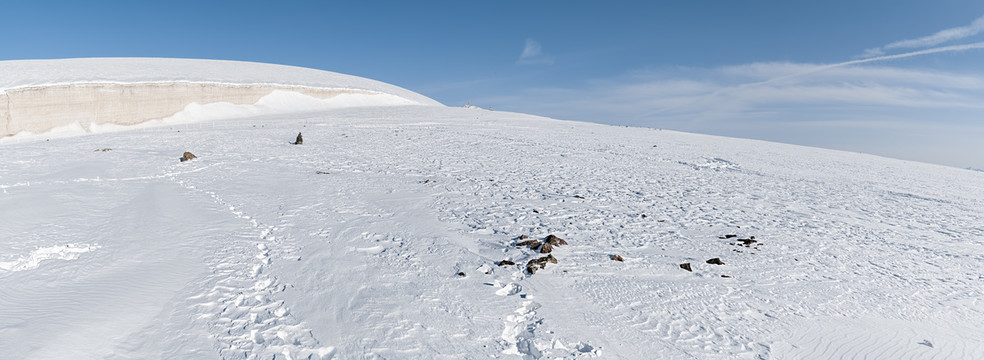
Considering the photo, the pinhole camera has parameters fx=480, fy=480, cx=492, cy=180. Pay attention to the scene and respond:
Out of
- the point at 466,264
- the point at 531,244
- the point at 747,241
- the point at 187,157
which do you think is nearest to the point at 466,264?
the point at 466,264

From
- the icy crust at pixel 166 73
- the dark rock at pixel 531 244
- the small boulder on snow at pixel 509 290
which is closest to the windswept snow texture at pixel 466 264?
the small boulder on snow at pixel 509 290

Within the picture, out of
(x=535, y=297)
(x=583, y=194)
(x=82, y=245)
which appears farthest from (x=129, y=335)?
(x=583, y=194)

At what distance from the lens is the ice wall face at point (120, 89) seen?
23250 millimetres

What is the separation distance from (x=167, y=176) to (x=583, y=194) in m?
9.73

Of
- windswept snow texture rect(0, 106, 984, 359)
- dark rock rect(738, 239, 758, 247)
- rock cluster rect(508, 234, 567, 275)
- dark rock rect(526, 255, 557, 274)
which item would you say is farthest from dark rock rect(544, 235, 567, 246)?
dark rock rect(738, 239, 758, 247)

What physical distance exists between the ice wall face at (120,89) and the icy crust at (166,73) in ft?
0.14

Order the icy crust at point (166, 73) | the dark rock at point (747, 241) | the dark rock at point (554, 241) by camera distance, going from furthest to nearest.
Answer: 1. the icy crust at point (166, 73)
2. the dark rock at point (747, 241)
3. the dark rock at point (554, 241)

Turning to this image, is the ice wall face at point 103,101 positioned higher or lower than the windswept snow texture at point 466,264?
higher

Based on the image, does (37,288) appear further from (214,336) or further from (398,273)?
(398,273)

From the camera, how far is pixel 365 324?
4.81 metres

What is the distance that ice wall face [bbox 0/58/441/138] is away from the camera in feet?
76.3

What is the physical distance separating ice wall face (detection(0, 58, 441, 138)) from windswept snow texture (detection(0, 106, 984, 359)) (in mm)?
14726

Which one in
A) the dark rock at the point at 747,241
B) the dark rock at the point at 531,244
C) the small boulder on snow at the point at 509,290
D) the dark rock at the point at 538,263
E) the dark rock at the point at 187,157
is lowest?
the small boulder on snow at the point at 509,290

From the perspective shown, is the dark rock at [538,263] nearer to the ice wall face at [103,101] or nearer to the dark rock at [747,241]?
the dark rock at [747,241]
